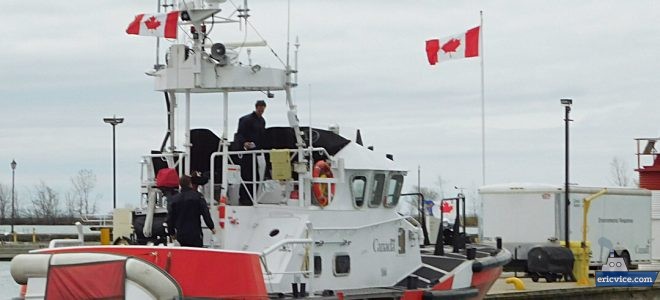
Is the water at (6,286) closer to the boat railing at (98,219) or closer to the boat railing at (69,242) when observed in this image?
the boat railing at (98,219)

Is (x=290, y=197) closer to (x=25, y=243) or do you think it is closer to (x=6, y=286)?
(x=6, y=286)

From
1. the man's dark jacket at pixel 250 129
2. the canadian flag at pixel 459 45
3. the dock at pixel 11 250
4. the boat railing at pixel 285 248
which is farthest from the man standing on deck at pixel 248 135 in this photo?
the dock at pixel 11 250

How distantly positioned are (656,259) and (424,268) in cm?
2332

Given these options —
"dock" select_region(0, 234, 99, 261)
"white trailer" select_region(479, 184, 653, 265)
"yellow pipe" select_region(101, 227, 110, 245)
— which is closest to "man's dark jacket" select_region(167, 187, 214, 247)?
"yellow pipe" select_region(101, 227, 110, 245)

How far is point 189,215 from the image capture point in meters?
14.7

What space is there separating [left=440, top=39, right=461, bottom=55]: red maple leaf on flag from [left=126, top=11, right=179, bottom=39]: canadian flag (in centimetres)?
886

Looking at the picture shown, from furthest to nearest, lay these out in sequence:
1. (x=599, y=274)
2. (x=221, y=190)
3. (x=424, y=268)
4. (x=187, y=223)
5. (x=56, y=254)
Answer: (x=599, y=274)
(x=424, y=268)
(x=221, y=190)
(x=187, y=223)
(x=56, y=254)

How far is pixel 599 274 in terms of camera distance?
88.1ft

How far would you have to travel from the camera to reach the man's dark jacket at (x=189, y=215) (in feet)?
48.1

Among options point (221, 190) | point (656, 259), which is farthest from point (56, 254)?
point (656, 259)

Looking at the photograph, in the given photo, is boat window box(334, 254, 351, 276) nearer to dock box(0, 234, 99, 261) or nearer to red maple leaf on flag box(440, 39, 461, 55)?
red maple leaf on flag box(440, 39, 461, 55)

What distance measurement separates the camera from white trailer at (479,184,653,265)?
99.8 feet

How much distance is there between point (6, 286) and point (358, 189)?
20.7 metres

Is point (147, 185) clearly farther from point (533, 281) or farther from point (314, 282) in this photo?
point (533, 281)
